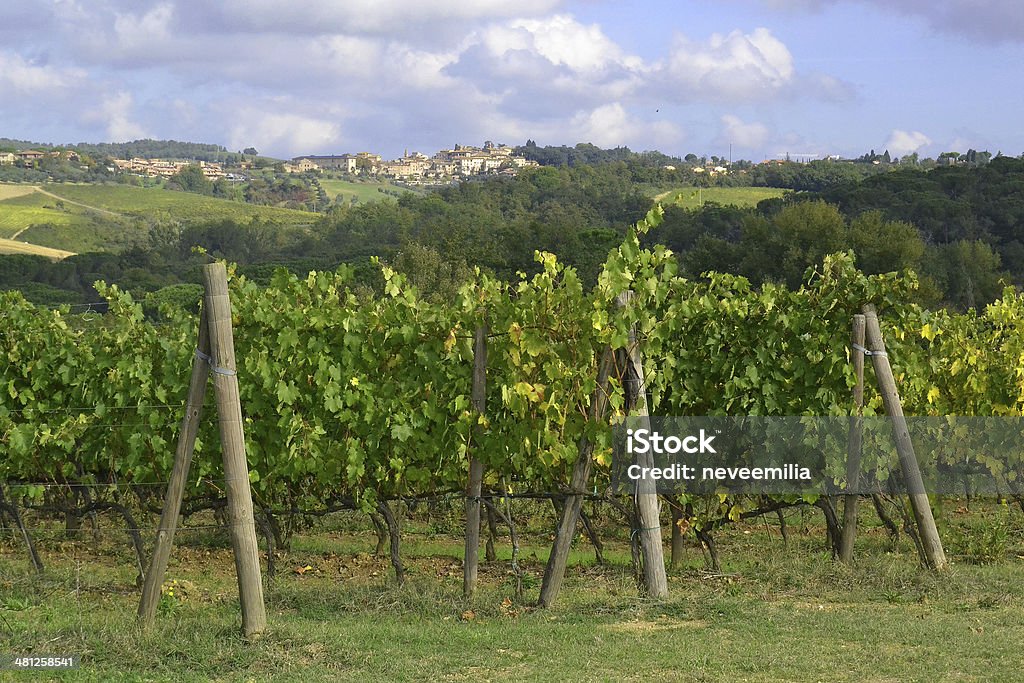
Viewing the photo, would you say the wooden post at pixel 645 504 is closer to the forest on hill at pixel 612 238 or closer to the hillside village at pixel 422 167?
the forest on hill at pixel 612 238

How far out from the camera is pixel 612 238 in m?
54.3

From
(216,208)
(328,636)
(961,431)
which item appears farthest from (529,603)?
(216,208)

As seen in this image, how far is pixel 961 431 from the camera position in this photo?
9383 mm

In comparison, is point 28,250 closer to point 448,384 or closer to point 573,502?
point 448,384

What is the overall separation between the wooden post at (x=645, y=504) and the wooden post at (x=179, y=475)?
2.33 meters

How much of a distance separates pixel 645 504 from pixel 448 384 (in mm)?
1451

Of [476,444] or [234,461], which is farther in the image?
[476,444]

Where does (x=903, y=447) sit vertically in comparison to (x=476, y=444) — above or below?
below

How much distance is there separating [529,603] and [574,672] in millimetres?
1421

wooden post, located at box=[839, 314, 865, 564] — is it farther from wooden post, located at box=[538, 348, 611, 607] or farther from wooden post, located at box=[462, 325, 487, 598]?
wooden post, located at box=[462, 325, 487, 598]

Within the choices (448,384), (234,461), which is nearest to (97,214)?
(448,384)

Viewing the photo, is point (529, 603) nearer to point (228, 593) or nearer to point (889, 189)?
point (228, 593)

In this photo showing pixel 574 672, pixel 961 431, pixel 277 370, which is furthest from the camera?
pixel 961 431

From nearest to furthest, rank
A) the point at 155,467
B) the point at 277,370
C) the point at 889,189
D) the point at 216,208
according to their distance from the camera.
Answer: the point at 277,370, the point at 155,467, the point at 889,189, the point at 216,208
